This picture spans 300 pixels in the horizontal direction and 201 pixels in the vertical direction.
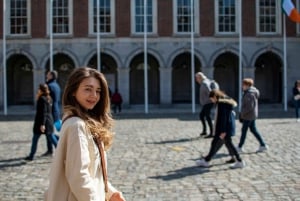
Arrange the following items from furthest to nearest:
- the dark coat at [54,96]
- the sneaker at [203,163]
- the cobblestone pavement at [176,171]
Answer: the dark coat at [54,96] → the sneaker at [203,163] → the cobblestone pavement at [176,171]

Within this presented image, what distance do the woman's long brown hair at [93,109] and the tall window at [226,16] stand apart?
27091 millimetres

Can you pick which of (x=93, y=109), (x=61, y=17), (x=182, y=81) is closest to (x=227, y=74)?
(x=182, y=81)

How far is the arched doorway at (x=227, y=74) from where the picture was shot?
104 ft

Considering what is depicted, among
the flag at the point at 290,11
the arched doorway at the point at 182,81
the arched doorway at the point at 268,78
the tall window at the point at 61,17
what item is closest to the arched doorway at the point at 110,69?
the tall window at the point at 61,17

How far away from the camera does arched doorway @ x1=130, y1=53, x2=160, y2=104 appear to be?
31.6 metres

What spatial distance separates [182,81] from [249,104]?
69.8ft

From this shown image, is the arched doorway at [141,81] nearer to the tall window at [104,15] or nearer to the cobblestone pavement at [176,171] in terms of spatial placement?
the tall window at [104,15]

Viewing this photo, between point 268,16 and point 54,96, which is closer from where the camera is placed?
point 54,96

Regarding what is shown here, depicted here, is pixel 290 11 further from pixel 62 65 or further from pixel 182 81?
pixel 62 65

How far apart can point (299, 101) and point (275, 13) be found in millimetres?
11439

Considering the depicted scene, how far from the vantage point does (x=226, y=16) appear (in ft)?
96.9

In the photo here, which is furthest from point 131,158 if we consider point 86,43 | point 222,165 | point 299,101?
point 86,43

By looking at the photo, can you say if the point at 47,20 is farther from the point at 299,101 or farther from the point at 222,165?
the point at 222,165

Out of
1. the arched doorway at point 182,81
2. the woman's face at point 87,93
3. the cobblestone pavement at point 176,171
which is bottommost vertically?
the cobblestone pavement at point 176,171
